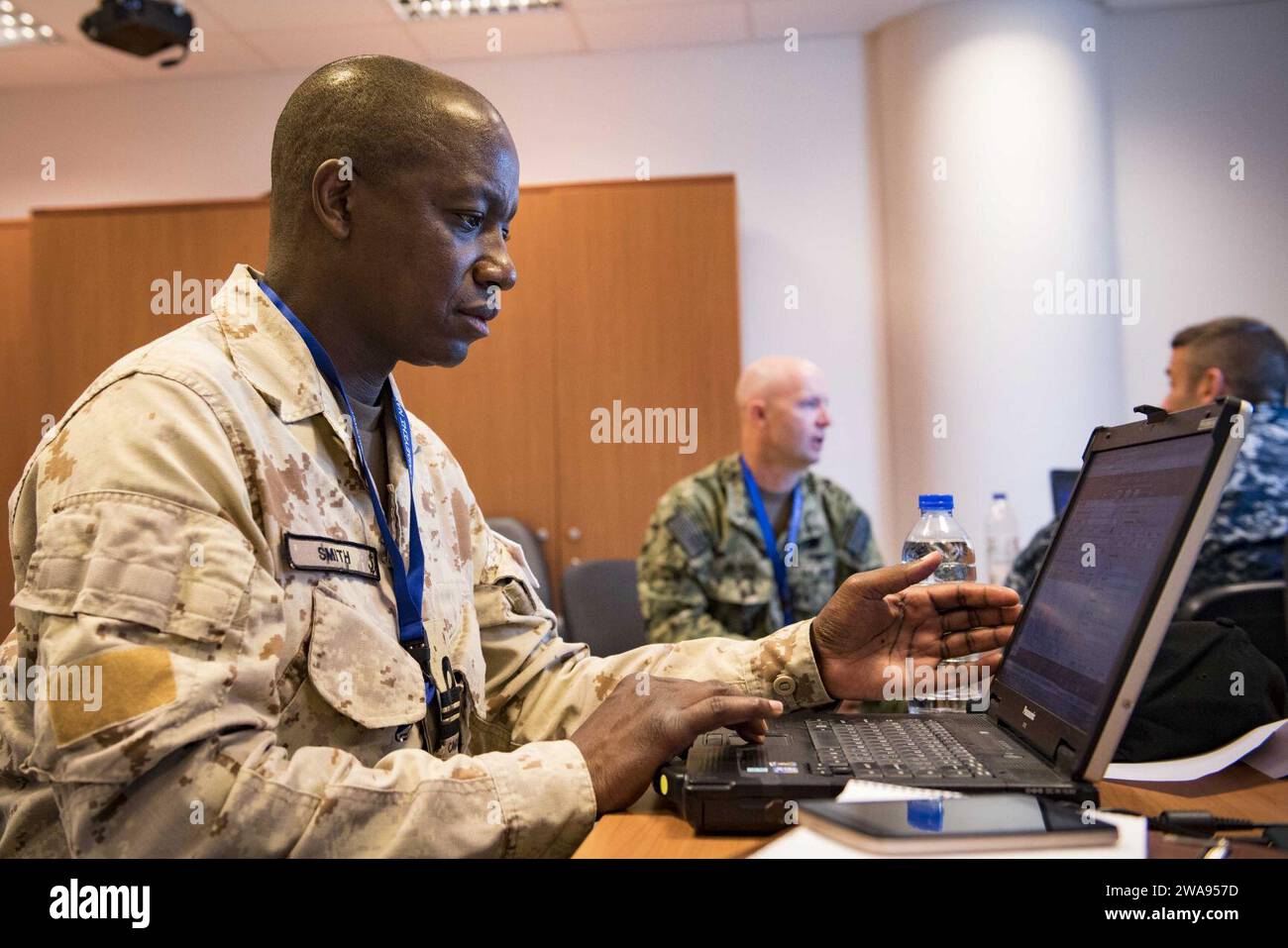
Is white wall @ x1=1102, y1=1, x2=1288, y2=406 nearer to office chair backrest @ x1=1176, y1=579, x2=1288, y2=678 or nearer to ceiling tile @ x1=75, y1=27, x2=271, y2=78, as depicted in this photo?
office chair backrest @ x1=1176, y1=579, x2=1288, y2=678

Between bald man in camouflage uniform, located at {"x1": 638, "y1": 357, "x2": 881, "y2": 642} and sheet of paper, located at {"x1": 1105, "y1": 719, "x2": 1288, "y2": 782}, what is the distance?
5.95ft

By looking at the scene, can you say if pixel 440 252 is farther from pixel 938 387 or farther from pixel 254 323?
pixel 938 387

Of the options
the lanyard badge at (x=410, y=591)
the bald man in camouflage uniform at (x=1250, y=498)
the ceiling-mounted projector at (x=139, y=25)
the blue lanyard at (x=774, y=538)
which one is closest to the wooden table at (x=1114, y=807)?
the lanyard badge at (x=410, y=591)

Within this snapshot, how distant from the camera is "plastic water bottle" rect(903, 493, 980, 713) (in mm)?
1295

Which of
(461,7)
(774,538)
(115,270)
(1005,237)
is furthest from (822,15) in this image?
(115,270)

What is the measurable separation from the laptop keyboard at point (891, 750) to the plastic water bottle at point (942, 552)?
19 cm

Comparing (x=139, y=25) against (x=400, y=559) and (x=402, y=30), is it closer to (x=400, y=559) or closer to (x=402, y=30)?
(x=402, y=30)

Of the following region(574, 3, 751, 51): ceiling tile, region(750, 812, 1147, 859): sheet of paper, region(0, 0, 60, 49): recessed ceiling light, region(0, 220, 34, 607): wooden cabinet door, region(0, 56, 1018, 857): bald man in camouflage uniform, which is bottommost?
region(750, 812, 1147, 859): sheet of paper

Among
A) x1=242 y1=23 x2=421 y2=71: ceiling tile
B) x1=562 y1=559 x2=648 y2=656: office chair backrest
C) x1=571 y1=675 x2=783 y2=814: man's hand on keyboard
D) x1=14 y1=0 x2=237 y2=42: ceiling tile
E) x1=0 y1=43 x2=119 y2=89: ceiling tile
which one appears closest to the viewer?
x1=571 y1=675 x2=783 y2=814: man's hand on keyboard

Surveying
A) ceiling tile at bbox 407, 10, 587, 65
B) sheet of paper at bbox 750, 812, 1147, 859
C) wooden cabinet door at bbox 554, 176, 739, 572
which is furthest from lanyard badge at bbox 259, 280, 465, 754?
ceiling tile at bbox 407, 10, 587, 65

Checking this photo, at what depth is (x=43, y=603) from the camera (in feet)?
2.78

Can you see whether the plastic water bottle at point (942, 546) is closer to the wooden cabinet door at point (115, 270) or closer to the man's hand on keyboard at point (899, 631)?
the man's hand on keyboard at point (899, 631)

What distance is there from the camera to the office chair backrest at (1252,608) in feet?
7.32
